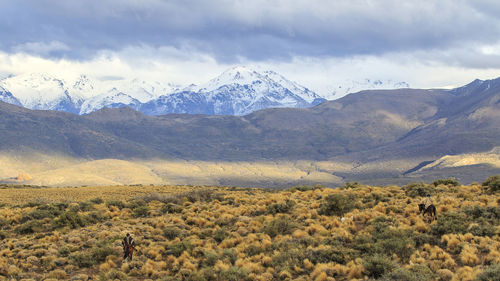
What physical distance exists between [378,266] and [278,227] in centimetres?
838

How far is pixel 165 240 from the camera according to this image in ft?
87.2

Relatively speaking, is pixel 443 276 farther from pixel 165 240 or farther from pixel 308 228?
pixel 165 240

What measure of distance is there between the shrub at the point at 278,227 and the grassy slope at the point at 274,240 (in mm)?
58

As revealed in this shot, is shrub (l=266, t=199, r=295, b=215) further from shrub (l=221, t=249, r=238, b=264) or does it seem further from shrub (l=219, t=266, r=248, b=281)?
shrub (l=219, t=266, r=248, b=281)

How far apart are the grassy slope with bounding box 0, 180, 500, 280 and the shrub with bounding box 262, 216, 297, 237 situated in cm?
6

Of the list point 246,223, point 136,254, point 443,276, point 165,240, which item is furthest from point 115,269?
point 443,276

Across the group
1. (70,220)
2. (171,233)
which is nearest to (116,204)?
(70,220)

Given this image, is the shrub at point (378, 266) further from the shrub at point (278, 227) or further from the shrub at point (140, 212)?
the shrub at point (140, 212)

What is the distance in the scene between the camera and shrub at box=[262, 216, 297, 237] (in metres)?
25.0

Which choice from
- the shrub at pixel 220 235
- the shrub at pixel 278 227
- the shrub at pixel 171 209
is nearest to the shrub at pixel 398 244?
the shrub at pixel 278 227

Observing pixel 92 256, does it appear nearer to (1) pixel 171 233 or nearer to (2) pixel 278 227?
(1) pixel 171 233

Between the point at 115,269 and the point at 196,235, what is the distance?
5741 millimetres

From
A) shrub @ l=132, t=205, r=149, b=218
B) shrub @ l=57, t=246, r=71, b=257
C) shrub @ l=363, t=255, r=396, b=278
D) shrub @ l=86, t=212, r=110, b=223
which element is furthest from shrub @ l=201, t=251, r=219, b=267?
shrub @ l=86, t=212, r=110, b=223

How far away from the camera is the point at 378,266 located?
17.6m
